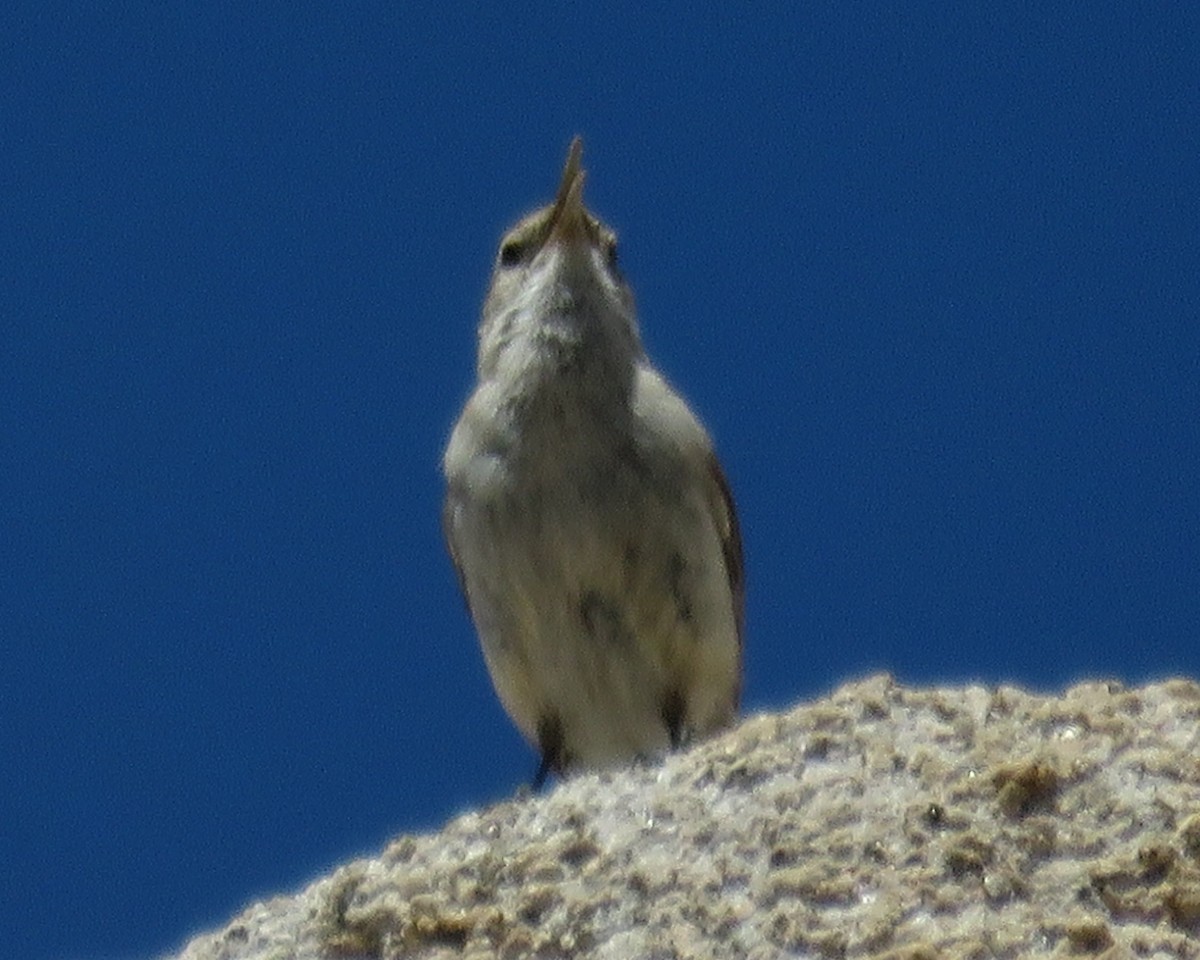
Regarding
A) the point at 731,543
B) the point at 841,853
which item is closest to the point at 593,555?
the point at 731,543

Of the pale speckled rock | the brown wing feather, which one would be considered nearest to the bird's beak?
the brown wing feather

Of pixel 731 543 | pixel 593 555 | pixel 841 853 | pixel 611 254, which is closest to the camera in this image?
pixel 841 853

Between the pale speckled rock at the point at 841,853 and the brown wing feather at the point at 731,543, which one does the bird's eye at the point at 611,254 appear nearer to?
the brown wing feather at the point at 731,543

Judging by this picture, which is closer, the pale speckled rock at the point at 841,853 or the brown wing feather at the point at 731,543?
the pale speckled rock at the point at 841,853

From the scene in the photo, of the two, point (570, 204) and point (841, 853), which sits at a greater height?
point (570, 204)

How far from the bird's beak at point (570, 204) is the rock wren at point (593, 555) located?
0.90 meters

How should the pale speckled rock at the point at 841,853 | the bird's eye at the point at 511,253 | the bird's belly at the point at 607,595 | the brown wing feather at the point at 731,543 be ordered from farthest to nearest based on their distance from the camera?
the bird's eye at the point at 511,253
the brown wing feather at the point at 731,543
the bird's belly at the point at 607,595
the pale speckled rock at the point at 841,853

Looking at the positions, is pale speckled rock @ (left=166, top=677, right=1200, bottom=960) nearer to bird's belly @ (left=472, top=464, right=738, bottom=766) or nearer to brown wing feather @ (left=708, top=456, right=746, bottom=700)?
bird's belly @ (left=472, top=464, right=738, bottom=766)

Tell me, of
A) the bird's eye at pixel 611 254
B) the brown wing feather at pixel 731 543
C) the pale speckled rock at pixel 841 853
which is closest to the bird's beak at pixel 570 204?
the bird's eye at pixel 611 254

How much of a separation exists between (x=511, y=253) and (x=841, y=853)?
19.9ft

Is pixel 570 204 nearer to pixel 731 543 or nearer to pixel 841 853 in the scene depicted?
pixel 731 543

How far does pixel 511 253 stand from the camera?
962cm

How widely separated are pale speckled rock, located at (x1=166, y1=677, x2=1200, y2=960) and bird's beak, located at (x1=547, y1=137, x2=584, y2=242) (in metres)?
5.10

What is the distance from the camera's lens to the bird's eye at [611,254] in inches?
372
